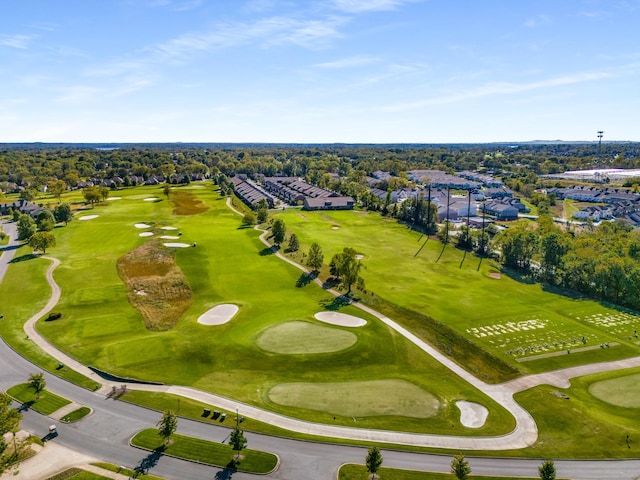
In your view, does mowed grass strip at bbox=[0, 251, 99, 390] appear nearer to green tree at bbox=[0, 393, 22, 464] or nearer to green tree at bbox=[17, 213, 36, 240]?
green tree at bbox=[17, 213, 36, 240]

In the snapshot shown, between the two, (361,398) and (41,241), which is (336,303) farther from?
(41,241)

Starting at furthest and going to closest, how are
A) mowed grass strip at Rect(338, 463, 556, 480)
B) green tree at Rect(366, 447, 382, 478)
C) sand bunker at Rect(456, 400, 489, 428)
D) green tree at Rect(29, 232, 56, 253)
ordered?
green tree at Rect(29, 232, 56, 253), sand bunker at Rect(456, 400, 489, 428), mowed grass strip at Rect(338, 463, 556, 480), green tree at Rect(366, 447, 382, 478)

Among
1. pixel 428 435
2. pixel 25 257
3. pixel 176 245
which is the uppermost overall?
pixel 176 245

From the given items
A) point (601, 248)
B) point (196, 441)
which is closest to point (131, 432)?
point (196, 441)

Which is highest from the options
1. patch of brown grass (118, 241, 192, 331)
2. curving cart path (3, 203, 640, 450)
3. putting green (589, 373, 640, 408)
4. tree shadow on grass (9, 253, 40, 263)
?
tree shadow on grass (9, 253, 40, 263)

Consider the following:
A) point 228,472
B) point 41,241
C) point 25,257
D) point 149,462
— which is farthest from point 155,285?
point 228,472

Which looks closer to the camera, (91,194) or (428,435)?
(428,435)

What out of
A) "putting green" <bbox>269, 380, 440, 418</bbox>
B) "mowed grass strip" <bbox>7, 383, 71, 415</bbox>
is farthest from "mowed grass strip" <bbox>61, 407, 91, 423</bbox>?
"putting green" <bbox>269, 380, 440, 418</bbox>
